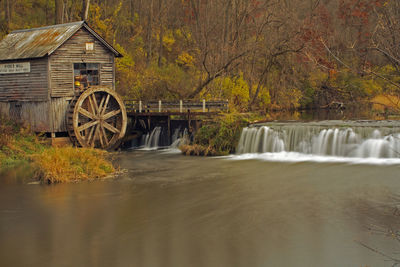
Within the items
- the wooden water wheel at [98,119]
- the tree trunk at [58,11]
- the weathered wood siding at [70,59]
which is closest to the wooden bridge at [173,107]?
the wooden water wheel at [98,119]

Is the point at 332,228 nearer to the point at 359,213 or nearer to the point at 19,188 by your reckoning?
the point at 359,213

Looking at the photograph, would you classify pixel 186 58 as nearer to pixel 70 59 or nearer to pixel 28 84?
pixel 70 59

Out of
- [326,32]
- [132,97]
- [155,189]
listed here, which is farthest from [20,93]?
[326,32]

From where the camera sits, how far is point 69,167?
55.5 feet

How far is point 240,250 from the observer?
9.92 m

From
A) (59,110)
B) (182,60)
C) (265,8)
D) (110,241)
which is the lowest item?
(110,241)

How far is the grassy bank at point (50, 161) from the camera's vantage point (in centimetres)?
1659

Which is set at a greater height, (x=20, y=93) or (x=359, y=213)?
(x=20, y=93)

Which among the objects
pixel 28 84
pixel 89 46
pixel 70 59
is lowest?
pixel 28 84

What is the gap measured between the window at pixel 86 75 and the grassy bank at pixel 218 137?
6002 millimetres

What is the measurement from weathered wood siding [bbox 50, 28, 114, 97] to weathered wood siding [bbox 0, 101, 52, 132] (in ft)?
3.19

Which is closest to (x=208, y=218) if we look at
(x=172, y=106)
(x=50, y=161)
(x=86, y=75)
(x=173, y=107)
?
(x=50, y=161)

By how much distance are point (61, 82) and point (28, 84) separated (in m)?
1.68

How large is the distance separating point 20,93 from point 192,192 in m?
12.8
